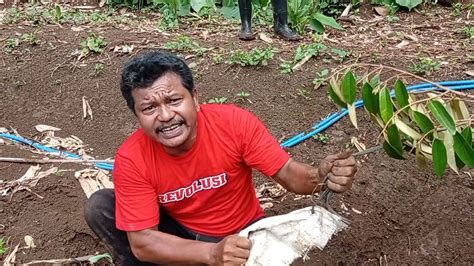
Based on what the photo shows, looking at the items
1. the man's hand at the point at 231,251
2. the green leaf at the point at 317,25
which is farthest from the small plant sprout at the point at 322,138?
the green leaf at the point at 317,25

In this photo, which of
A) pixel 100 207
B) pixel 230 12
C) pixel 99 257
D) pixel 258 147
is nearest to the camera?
pixel 258 147

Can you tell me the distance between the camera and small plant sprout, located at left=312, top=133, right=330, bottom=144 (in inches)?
133

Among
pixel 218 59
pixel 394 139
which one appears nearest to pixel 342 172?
pixel 394 139

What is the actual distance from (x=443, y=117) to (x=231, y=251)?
736 millimetres

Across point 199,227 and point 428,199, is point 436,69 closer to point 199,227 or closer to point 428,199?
point 428,199

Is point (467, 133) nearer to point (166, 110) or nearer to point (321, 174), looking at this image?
point (321, 174)

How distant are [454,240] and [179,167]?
128 centimetres

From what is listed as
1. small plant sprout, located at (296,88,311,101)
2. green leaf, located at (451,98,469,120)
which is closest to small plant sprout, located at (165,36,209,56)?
small plant sprout, located at (296,88,311,101)

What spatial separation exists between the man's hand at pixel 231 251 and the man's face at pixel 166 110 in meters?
0.38

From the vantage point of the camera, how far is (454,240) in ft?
8.55

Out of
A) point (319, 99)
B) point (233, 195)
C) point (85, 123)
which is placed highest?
point (233, 195)

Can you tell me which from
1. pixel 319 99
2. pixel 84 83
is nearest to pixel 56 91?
pixel 84 83

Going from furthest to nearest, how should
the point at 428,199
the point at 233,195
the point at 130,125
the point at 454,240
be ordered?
the point at 130,125 → the point at 428,199 → the point at 454,240 → the point at 233,195

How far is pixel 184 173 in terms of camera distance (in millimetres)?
2133
